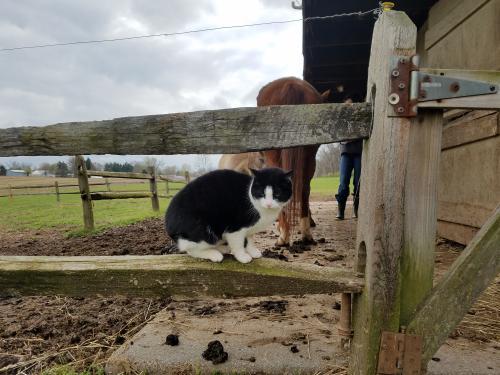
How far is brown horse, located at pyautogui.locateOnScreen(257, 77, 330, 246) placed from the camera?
353 centimetres

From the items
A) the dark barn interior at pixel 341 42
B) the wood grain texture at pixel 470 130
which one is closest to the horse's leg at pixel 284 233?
the wood grain texture at pixel 470 130

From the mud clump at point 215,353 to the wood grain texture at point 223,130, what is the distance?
1040 millimetres

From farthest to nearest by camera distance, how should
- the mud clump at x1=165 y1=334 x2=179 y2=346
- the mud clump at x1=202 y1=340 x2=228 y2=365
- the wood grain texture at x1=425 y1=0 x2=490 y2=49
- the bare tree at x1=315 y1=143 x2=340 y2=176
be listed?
the bare tree at x1=315 y1=143 x2=340 y2=176 < the wood grain texture at x1=425 y1=0 x2=490 y2=49 < the mud clump at x1=165 y1=334 x2=179 y2=346 < the mud clump at x1=202 y1=340 x2=228 y2=365

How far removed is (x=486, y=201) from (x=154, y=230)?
566cm

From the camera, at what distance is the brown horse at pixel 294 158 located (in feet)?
11.6

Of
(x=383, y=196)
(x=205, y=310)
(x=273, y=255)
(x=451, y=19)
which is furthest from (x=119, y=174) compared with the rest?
(x=383, y=196)

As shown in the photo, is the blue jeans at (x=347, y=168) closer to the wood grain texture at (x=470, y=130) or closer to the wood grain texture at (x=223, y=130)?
the wood grain texture at (x=470, y=130)

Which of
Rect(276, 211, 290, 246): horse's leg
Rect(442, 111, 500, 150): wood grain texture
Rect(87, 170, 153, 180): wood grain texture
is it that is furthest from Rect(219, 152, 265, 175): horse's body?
Rect(87, 170, 153, 180): wood grain texture

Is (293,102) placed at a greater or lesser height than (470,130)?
greater

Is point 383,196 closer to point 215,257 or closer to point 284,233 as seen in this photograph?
point 215,257

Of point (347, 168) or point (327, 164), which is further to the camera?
point (327, 164)

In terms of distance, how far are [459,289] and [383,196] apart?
0.47 m

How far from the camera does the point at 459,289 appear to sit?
4.36ft

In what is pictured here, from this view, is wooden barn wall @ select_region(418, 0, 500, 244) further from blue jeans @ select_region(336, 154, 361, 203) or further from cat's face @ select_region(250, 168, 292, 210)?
cat's face @ select_region(250, 168, 292, 210)
